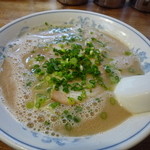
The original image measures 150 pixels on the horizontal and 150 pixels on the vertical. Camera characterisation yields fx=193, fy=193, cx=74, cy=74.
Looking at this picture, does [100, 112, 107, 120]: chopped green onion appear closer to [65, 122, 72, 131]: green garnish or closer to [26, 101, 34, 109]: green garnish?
[65, 122, 72, 131]: green garnish

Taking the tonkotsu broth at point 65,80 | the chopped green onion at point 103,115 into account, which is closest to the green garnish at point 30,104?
the tonkotsu broth at point 65,80

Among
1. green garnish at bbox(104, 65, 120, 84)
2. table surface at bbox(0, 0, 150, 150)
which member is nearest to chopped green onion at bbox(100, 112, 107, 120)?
green garnish at bbox(104, 65, 120, 84)

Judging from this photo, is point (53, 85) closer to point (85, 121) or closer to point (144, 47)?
point (85, 121)

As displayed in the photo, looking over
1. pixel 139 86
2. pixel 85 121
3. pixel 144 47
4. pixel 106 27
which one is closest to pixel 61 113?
pixel 85 121

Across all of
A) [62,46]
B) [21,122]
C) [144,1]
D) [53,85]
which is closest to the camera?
[21,122]

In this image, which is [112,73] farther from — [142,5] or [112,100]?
[142,5]

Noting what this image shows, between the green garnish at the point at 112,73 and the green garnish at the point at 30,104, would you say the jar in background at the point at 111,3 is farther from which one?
the green garnish at the point at 30,104

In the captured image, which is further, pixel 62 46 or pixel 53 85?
pixel 62 46
